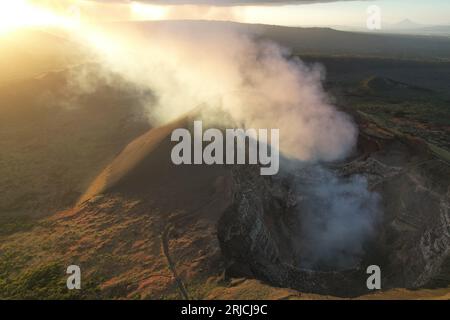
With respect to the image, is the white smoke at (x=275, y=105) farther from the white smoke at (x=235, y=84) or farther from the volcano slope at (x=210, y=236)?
the volcano slope at (x=210, y=236)

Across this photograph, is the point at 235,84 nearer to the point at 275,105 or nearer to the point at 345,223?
the point at 275,105

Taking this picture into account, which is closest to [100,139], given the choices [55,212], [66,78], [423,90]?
[55,212]

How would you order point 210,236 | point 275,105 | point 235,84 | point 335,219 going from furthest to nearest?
1. point 235,84
2. point 275,105
3. point 335,219
4. point 210,236

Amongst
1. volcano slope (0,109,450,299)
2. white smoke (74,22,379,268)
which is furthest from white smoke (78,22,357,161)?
volcano slope (0,109,450,299)

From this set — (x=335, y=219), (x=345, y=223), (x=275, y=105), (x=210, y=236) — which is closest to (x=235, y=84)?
(x=275, y=105)

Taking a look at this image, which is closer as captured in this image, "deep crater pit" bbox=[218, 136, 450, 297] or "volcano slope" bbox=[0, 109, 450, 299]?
"volcano slope" bbox=[0, 109, 450, 299]

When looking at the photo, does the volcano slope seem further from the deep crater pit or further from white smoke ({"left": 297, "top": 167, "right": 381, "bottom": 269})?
white smoke ({"left": 297, "top": 167, "right": 381, "bottom": 269})

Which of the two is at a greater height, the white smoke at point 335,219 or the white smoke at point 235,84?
the white smoke at point 235,84

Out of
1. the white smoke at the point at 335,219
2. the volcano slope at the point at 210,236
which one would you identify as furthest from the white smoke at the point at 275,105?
the volcano slope at the point at 210,236

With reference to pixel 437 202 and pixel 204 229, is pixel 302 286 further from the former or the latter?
pixel 437 202
